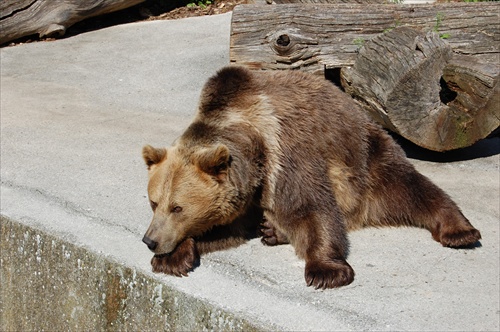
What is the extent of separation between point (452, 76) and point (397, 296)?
2.00 m

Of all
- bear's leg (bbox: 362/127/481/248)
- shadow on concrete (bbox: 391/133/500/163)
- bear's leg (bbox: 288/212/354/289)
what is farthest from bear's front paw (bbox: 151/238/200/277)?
shadow on concrete (bbox: 391/133/500/163)

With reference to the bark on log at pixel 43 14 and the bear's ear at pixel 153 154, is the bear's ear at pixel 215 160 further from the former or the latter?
the bark on log at pixel 43 14

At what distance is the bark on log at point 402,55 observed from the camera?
5090mm

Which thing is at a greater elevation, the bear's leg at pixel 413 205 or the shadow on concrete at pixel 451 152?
the bear's leg at pixel 413 205

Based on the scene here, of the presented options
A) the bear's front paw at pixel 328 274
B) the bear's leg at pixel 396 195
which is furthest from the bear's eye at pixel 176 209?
the bear's leg at pixel 396 195

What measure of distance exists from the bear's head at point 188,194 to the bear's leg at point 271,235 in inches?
12.7

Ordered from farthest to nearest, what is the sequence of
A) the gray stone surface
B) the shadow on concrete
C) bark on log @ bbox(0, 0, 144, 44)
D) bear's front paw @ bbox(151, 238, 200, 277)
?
bark on log @ bbox(0, 0, 144, 44), the shadow on concrete, bear's front paw @ bbox(151, 238, 200, 277), the gray stone surface

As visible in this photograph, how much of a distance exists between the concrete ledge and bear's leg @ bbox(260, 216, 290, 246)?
24.5 inches

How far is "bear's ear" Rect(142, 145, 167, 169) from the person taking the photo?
12.7 ft

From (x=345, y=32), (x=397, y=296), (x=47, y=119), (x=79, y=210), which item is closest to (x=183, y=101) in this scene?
(x=47, y=119)

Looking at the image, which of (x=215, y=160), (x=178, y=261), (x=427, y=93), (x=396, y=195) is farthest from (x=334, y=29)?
(x=178, y=261)

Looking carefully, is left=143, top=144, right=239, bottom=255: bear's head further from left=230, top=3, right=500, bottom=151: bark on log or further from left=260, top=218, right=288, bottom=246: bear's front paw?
left=230, top=3, right=500, bottom=151: bark on log

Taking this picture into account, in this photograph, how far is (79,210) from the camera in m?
4.59

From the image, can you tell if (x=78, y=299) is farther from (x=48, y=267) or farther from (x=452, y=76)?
(x=452, y=76)
